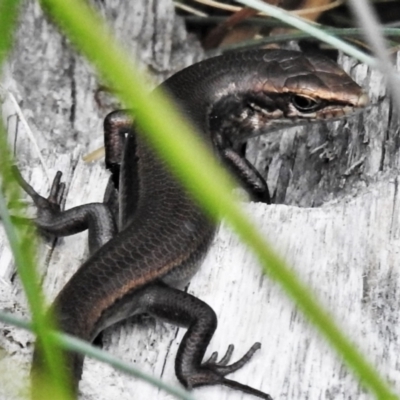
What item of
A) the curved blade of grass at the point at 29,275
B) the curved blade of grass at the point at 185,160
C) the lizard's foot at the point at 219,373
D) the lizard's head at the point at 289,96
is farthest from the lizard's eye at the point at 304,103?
the curved blade of grass at the point at 185,160

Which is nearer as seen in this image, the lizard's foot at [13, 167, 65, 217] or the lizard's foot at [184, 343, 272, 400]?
the lizard's foot at [184, 343, 272, 400]

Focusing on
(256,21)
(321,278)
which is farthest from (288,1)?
(321,278)

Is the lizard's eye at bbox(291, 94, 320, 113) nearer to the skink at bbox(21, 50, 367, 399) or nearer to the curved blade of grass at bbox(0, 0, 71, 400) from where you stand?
the skink at bbox(21, 50, 367, 399)

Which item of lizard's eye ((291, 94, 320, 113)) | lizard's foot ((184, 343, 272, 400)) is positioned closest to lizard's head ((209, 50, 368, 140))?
lizard's eye ((291, 94, 320, 113))

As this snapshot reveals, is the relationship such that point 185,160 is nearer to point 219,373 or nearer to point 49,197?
point 219,373

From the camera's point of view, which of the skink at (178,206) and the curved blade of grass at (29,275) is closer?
the curved blade of grass at (29,275)

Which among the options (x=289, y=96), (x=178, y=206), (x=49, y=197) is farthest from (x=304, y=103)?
(x=49, y=197)

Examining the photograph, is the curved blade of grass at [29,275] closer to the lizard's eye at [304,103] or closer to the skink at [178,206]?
the skink at [178,206]
